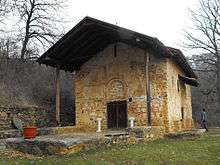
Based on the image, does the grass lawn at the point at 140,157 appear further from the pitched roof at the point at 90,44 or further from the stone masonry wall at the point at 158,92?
the pitched roof at the point at 90,44

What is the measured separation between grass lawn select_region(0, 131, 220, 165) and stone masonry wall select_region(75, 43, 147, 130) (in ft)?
19.0

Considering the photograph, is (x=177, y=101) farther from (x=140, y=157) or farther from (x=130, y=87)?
(x=140, y=157)

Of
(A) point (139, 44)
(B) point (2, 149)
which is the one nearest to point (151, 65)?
(A) point (139, 44)

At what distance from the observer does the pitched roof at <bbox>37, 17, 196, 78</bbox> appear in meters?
16.9

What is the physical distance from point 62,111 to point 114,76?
5883 millimetres

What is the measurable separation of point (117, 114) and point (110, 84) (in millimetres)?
1718

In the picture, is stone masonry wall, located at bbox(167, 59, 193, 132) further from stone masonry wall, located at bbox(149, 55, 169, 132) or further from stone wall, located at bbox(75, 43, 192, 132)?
stone masonry wall, located at bbox(149, 55, 169, 132)

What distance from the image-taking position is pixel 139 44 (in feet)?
58.5

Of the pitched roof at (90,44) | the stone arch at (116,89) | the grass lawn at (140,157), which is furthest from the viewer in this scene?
the stone arch at (116,89)

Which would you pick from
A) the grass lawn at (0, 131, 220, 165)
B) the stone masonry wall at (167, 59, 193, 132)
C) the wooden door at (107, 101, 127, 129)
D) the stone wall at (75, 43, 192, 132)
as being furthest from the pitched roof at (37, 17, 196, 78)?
the grass lawn at (0, 131, 220, 165)

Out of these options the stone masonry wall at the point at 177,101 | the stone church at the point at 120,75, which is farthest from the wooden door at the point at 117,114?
the stone masonry wall at the point at 177,101

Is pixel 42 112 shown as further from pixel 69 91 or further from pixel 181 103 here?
pixel 181 103

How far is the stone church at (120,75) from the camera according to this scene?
17.7 meters

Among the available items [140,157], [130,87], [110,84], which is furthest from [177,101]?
[140,157]
